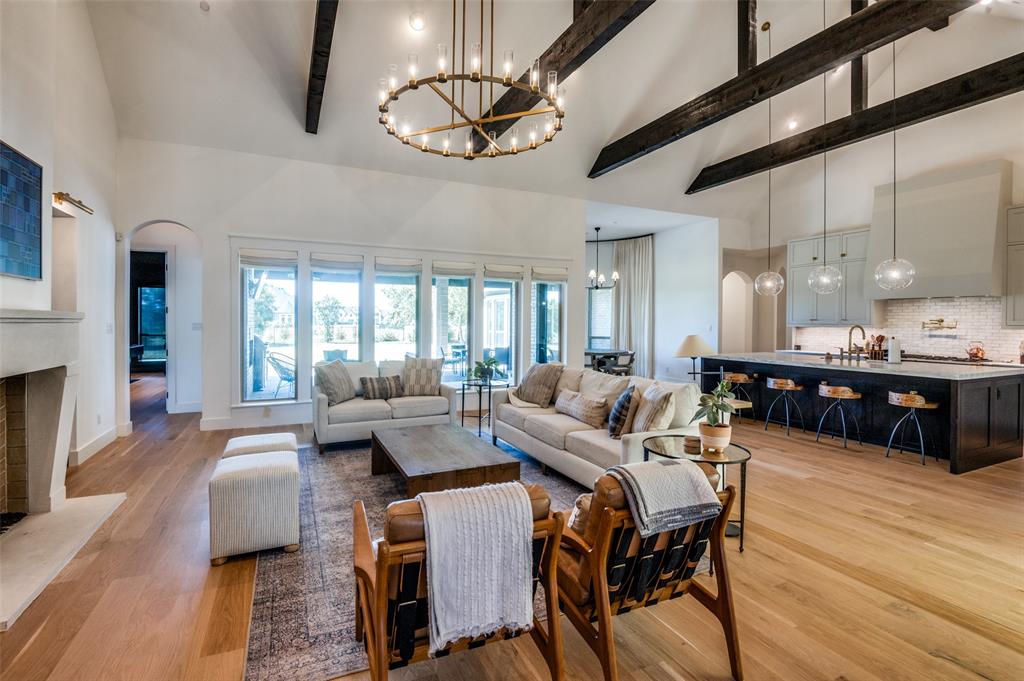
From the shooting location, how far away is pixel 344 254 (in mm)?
6605

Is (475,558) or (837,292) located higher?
(837,292)

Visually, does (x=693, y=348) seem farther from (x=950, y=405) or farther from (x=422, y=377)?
(x=422, y=377)

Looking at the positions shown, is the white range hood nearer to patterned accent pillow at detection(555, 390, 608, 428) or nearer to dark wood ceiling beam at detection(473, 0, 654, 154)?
dark wood ceiling beam at detection(473, 0, 654, 154)

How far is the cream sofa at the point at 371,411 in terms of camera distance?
4.99 meters

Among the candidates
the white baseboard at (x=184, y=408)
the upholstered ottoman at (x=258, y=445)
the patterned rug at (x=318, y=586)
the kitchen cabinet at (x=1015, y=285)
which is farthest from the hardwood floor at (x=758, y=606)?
the kitchen cabinet at (x=1015, y=285)

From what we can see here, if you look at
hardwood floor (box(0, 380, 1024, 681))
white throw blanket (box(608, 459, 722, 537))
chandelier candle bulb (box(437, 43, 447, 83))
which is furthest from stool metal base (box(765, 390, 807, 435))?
chandelier candle bulb (box(437, 43, 447, 83))

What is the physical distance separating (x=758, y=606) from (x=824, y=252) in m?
7.69

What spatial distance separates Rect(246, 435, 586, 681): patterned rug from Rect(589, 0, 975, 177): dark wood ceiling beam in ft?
14.4

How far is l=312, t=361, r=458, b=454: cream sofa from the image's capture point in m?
4.99

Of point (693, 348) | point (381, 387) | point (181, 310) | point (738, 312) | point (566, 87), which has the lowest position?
point (381, 387)

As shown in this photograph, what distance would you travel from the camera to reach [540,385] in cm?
506

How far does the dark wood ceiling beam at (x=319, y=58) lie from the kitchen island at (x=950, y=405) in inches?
246

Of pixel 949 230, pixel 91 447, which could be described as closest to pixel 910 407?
pixel 949 230

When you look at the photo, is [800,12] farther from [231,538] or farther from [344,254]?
[231,538]
